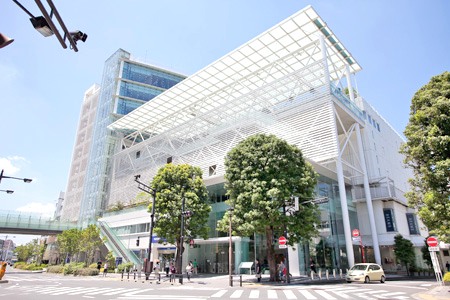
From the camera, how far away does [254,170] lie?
21625mm

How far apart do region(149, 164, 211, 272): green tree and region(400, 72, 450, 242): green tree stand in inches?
726

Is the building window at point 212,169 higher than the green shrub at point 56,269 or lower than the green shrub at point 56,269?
higher

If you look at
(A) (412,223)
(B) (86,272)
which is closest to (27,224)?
(B) (86,272)

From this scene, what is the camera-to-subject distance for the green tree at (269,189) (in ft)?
65.0

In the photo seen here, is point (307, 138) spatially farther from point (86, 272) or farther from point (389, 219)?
point (86, 272)

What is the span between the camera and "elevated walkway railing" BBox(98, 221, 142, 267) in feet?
112

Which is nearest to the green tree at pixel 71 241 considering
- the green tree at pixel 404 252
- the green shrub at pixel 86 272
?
the green shrub at pixel 86 272

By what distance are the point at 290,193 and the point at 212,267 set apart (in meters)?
16.8

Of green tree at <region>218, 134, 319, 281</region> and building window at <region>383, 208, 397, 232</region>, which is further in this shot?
building window at <region>383, 208, 397, 232</region>

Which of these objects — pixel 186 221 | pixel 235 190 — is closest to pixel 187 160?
pixel 186 221

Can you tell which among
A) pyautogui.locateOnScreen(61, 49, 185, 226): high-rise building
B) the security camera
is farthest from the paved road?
pyautogui.locateOnScreen(61, 49, 185, 226): high-rise building

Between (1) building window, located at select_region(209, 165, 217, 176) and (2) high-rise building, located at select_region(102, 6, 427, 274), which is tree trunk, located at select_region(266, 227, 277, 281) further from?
(1) building window, located at select_region(209, 165, 217, 176)

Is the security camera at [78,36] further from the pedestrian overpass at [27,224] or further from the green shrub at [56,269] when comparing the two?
the pedestrian overpass at [27,224]

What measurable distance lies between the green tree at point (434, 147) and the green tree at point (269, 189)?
303 inches
